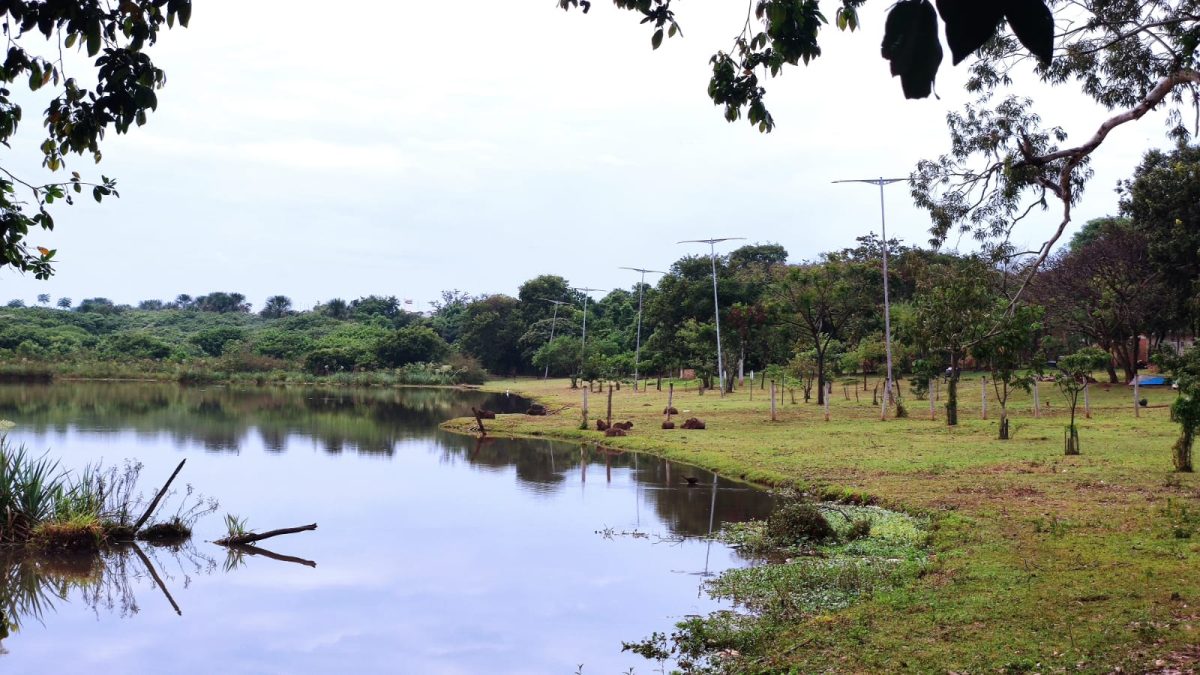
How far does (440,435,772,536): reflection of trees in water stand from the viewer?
15.9 meters

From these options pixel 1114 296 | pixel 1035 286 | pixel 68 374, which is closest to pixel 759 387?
pixel 1035 286

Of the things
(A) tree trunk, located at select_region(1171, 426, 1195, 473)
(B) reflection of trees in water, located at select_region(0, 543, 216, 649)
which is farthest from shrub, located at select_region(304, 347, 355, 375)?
(A) tree trunk, located at select_region(1171, 426, 1195, 473)

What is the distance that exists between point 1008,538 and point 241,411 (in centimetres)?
3779

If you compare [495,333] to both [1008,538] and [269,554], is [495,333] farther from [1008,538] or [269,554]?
[1008,538]

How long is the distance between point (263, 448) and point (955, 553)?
73.9 feet

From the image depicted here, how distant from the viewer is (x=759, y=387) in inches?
1858

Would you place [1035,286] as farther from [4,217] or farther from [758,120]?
[4,217]

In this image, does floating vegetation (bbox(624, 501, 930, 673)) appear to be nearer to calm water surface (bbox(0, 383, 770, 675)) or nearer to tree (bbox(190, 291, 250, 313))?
calm water surface (bbox(0, 383, 770, 675))

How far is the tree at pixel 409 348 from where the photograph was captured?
73.8 m

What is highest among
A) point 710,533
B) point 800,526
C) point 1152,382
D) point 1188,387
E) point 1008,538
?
point 1188,387

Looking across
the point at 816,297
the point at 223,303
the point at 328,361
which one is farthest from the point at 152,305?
the point at 816,297

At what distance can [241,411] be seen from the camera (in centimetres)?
4262

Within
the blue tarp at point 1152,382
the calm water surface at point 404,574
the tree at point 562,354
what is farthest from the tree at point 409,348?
the blue tarp at point 1152,382

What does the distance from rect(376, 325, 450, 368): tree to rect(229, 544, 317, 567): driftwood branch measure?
59.5 meters
